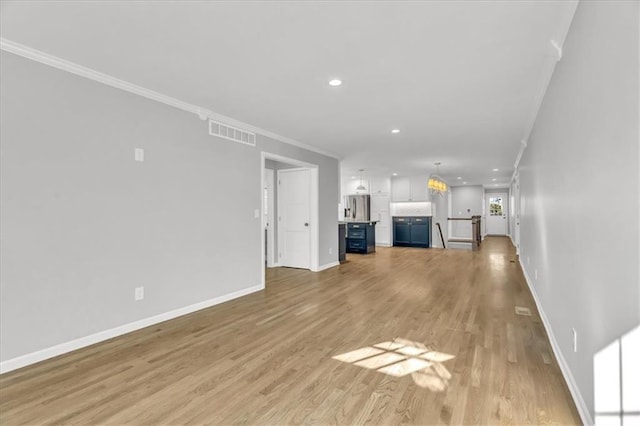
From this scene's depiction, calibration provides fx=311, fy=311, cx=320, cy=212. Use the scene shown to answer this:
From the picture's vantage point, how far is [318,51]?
2504 millimetres

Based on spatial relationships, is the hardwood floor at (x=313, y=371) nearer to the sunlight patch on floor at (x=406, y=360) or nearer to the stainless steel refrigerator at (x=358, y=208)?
the sunlight patch on floor at (x=406, y=360)

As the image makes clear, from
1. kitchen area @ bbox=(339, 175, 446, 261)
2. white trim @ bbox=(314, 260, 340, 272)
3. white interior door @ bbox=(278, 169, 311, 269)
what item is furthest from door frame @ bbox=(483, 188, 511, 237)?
white interior door @ bbox=(278, 169, 311, 269)

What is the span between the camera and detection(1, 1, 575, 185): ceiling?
202cm

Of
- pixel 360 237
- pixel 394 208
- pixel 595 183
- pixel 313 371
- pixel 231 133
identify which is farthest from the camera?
pixel 394 208

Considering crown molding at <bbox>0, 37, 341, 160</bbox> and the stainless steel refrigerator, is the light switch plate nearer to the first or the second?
crown molding at <bbox>0, 37, 341, 160</bbox>

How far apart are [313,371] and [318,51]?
8.21ft

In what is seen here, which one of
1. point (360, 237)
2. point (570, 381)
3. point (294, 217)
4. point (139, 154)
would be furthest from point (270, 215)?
point (570, 381)

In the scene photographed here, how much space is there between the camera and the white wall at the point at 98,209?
244 centimetres

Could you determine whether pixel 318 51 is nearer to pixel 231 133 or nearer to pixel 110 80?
pixel 110 80

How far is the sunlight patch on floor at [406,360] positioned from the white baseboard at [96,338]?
6.69ft

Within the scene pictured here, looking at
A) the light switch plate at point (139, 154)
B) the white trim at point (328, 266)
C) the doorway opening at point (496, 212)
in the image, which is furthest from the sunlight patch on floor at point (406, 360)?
the doorway opening at point (496, 212)

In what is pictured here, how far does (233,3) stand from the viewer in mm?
1950

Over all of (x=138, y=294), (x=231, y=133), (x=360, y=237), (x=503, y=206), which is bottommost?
(x=138, y=294)

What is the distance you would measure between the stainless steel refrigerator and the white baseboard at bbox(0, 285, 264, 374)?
725cm
